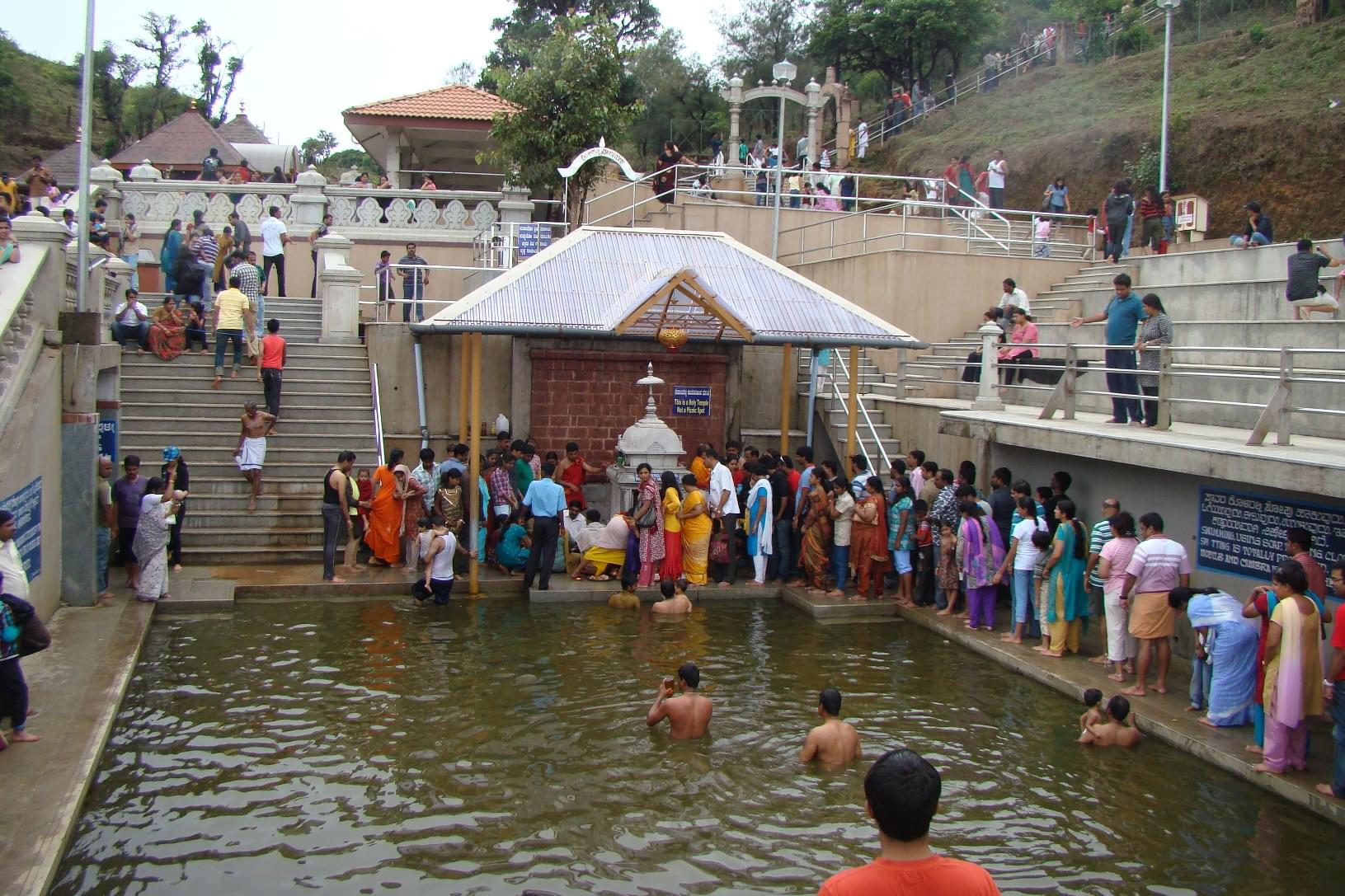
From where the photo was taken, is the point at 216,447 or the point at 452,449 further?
the point at 216,447

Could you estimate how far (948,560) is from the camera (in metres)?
12.9

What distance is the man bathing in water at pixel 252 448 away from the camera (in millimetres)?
14852

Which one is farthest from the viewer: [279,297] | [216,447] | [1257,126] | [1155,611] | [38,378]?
[1257,126]

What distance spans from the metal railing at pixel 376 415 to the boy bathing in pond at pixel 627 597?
4.59 m

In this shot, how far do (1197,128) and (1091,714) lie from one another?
25.0 m

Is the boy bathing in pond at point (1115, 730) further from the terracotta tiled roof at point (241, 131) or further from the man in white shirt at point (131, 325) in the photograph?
the terracotta tiled roof at point (241, 131)

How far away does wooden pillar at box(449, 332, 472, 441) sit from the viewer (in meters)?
15.1

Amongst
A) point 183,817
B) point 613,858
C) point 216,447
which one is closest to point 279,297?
point 216,447

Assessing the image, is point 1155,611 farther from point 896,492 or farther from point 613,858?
point 613,858

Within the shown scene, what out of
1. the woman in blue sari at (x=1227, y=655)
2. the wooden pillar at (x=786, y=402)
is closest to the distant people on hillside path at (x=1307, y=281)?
the woman in blue sari at (x=1227, y=655)

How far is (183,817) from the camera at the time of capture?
24.5 ft

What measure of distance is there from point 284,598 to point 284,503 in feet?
7.63

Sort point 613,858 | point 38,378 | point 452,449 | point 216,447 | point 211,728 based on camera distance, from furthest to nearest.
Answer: point 216,447
point 452,449
point 38,378
point 211,728
point 613,858

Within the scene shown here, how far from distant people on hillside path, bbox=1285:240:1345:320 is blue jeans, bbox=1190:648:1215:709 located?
5959mm
